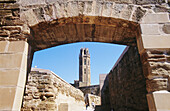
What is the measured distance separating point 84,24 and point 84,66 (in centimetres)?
4393

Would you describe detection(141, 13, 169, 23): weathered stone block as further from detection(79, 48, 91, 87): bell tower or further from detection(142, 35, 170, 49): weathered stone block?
detection(79, 48, 91, 87): bell tower

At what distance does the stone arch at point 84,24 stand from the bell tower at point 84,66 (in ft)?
136

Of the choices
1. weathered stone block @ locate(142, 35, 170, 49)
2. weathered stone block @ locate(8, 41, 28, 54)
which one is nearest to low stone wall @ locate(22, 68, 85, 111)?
weathered stone block @ locate(8, 41, 28, 54)

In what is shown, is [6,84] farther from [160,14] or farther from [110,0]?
[160,14]

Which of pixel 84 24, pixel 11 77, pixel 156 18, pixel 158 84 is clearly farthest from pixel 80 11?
pixel 158 84

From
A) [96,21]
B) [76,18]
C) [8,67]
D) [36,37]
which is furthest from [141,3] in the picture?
[8,67]

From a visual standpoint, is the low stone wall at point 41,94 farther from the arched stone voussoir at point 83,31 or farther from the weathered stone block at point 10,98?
the weathered stone block at point 10,98

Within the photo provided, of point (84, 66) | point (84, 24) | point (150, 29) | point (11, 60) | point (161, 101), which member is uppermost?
point (84, 66)

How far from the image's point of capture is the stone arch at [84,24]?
2.15m

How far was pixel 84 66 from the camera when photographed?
152ft

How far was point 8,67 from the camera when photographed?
2.16m

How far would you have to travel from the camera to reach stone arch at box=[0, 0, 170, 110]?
2154mm

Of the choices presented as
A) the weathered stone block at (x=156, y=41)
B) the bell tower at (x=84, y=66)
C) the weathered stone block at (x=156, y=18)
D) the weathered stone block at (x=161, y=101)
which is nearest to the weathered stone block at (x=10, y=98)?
the weathered stone block at (x=161, y=101)

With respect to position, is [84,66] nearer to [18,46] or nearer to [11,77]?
[18,46]
